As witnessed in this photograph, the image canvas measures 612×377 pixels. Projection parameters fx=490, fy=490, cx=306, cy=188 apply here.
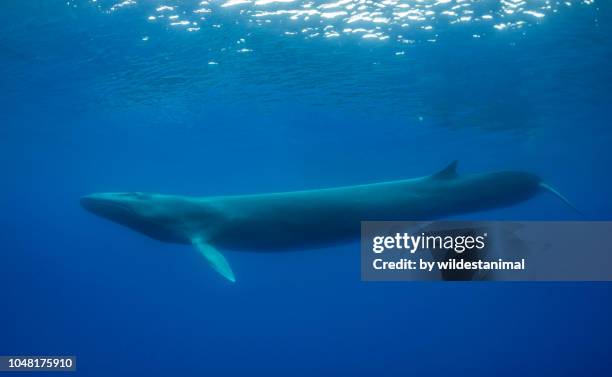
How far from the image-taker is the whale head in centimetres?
723

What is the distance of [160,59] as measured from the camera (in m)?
18.2

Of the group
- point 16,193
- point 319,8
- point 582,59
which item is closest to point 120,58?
point 319,8

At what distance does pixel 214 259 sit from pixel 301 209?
1701mm

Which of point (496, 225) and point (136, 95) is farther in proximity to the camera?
point (136, 95)

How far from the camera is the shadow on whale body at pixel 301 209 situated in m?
7.47

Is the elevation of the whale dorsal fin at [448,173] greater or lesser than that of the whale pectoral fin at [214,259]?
greater

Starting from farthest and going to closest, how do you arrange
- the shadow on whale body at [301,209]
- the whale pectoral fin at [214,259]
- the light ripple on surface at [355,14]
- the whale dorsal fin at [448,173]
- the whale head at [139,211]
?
the light ripple on surface at [355,14] → the whale dorsal fin at [448,173] → the shadow on whale body at [301,209] → the whale head at [139,211] → the whale pectoral fin at [214,259]

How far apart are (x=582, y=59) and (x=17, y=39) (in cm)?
1923

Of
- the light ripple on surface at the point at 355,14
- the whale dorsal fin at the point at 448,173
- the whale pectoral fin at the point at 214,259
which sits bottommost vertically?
the whale pectoral fin at the point at 214,259

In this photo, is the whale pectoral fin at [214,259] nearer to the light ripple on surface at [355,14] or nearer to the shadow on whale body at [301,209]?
the shadow on whale body at [301,209]

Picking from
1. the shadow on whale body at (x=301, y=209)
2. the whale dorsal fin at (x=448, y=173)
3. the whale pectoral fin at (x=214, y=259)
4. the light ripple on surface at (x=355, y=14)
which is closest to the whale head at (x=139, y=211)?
the shadow on whale body at (x=301, y=209)

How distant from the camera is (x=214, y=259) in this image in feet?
22.5

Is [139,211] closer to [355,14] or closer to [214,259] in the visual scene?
[214,259]

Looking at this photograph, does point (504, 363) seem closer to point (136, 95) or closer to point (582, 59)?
point (582, 59)
